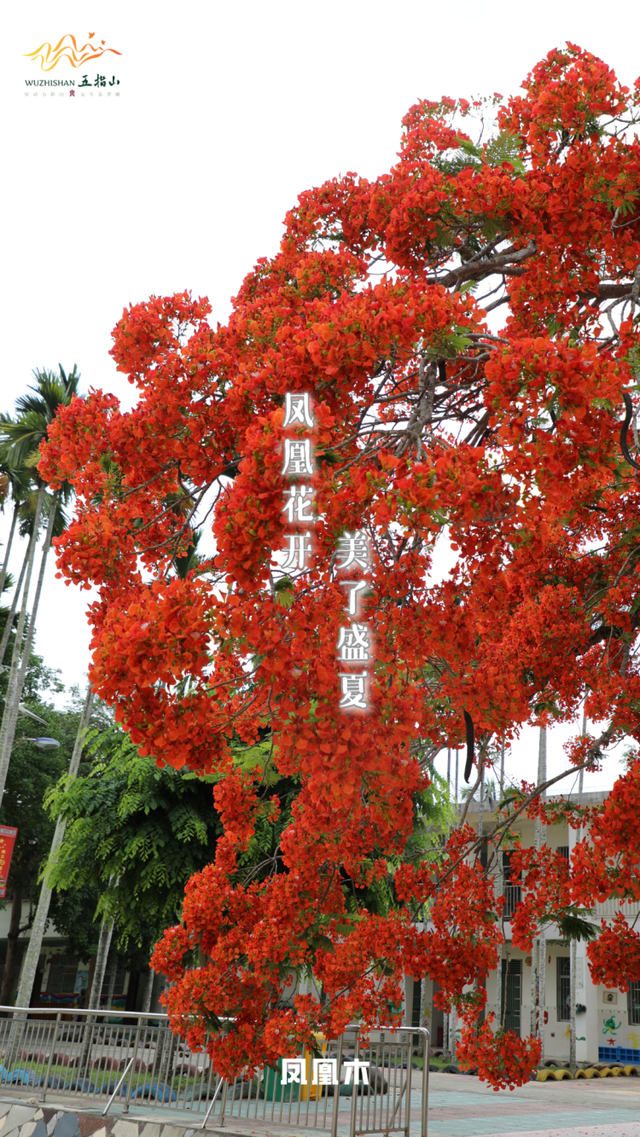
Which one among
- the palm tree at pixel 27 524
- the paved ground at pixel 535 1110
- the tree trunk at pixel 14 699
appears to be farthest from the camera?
the palm tree at pixel 27 524

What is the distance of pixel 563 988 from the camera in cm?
2820

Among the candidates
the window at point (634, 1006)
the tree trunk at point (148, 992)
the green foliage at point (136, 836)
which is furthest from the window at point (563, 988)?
the green foliage at point (136, 836)

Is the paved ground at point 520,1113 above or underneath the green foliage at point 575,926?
underneath

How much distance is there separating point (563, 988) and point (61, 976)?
2050 centimetres

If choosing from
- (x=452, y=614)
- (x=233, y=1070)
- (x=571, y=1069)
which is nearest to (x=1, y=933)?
(x=571, y=1069)

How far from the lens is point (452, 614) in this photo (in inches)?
179

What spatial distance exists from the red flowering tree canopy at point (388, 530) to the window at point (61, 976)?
35.0 m

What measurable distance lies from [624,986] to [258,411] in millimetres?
4066

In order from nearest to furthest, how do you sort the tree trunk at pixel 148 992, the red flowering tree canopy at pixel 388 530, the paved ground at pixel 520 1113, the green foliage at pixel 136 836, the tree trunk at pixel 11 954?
the red flowering tree canopy at pixel 388 530 < the paved ground at pixel 520 1113 < the green foliage at pixel 136 836 < the tree trunk at pixel 148 992 < the tree trunk at pixel 11 954

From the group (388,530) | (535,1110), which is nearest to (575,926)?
(388,530)

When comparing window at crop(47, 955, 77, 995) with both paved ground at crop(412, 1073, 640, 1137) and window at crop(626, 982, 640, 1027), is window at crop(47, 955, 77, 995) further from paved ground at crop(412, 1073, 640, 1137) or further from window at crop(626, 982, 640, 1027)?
window at crop(626, 982, 640, 1027)

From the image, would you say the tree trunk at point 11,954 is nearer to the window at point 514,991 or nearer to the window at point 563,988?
the window at point 514,991

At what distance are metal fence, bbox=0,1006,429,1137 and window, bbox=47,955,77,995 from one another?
29332mm

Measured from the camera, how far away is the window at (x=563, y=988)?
90.8 feet
